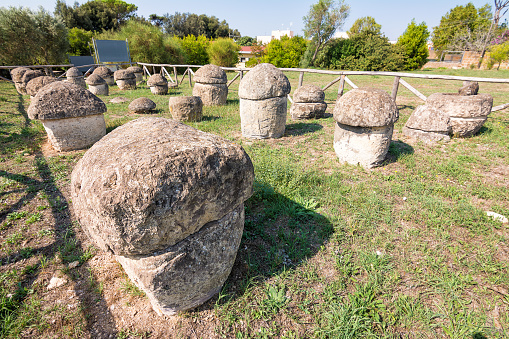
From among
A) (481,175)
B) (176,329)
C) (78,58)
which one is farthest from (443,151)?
(78,58)

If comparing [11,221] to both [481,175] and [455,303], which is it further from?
[481,175]

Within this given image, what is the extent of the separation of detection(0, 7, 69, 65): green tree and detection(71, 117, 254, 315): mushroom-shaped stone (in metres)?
23.2

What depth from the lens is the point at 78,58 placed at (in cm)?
2173

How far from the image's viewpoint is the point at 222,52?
83.7 feet

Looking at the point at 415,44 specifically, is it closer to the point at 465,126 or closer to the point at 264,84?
the point at 465,126

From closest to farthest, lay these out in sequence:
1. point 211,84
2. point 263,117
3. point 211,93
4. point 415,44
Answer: point 263,117 < point 211,84 < point 211,93 < point 415,44

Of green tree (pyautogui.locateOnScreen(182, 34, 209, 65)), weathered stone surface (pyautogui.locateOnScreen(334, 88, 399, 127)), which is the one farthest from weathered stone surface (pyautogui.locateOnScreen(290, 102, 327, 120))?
green tree (pyautogui.locateOnScreen(182, 34, 209, 65))

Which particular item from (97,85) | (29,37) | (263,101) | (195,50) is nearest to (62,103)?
(263,101)

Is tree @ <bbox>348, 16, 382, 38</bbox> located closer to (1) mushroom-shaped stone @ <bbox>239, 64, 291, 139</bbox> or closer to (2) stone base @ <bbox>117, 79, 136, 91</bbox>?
(2) stone base @ <bbox>117, 79, 136, 91</bbox>

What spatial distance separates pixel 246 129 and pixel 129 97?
8346 millimetres

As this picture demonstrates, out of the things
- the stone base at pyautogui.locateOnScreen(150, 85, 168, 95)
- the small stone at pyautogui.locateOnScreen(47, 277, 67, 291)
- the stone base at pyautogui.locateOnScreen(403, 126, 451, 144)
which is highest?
the stone base at pyautogui.locateOnScreen(150, 85, 168, 95)

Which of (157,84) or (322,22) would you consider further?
(322,22)

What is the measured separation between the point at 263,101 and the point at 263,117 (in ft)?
1.25

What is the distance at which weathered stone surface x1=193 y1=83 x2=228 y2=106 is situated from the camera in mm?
9375
